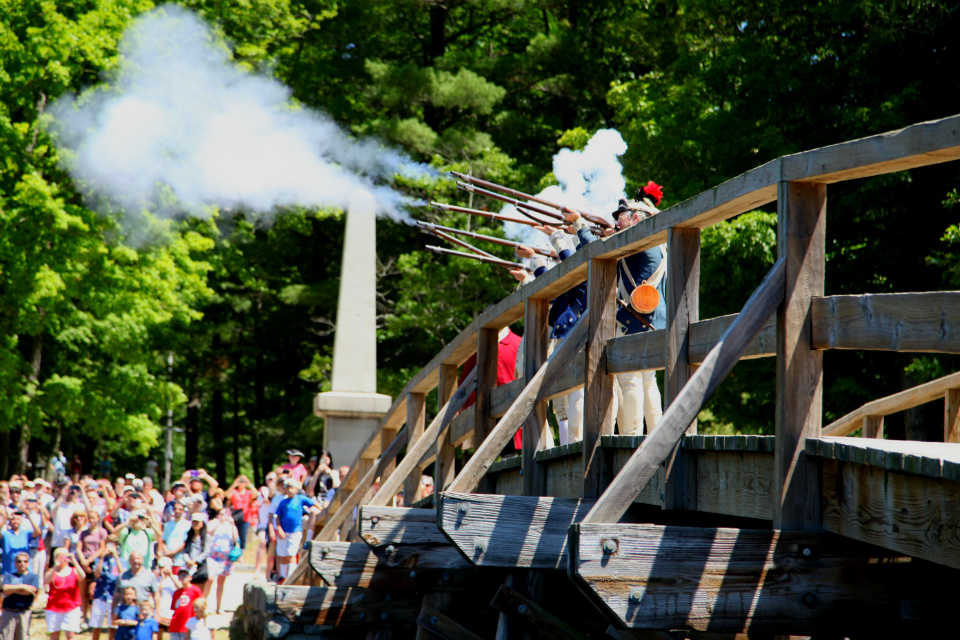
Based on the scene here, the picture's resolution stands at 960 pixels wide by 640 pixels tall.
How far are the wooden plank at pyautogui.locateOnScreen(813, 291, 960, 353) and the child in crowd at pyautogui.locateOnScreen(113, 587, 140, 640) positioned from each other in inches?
328

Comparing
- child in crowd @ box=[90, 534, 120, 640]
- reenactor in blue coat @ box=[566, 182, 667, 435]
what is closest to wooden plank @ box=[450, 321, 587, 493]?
reenactor in blue coat @ box=[566, 182, 667, 435]

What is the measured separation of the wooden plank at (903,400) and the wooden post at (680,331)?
2.58 metres

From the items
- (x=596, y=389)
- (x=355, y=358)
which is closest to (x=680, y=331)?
(x=596, y=389)

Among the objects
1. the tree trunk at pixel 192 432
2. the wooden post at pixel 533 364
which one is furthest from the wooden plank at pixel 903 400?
the tree trunk at pixel 192 432

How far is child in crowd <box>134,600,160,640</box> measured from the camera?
33.6 feet

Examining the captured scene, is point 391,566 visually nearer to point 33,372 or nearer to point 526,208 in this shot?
point 526,208

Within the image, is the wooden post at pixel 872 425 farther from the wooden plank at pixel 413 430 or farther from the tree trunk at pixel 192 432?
the tree trunk at pixel 192 432

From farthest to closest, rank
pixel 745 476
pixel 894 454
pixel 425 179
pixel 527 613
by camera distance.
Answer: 1. pixel 425 179
2. pixel 527 613
3. pixel 745 476
4. pixel 894 454

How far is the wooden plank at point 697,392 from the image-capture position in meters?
3.64

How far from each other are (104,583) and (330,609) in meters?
5.25

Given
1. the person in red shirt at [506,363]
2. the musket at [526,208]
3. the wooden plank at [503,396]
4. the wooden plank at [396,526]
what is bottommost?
the wooden plank at [396,526]

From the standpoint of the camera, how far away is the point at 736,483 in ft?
→ 13.1

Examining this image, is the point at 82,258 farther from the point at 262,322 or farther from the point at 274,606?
the point at 274,606

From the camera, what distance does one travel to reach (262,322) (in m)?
30.8
